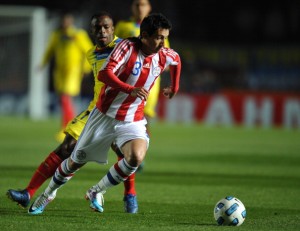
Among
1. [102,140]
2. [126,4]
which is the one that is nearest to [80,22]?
[126,4]

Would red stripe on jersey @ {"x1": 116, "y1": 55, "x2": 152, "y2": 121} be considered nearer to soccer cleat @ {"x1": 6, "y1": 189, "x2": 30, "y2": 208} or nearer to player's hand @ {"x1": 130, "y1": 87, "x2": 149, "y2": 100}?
player's hand @ {"x1": 130, "y1": 87, "x2": 149, "y2": 100}

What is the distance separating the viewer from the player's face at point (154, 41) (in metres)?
6.96

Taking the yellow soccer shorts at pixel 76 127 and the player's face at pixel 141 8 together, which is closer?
the yellow soccer shorts at pixel 76 127

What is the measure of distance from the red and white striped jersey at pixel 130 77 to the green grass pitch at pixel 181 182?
865mm

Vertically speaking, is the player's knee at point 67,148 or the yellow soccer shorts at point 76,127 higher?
the yellow soccer shorts at point 76,127

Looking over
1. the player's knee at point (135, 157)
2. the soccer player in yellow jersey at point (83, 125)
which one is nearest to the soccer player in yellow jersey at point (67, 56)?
the soccer player in yellow jersey at point (83, 125)

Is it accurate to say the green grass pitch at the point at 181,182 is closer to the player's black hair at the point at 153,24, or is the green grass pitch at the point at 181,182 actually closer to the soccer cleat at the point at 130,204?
the soccer cleat at the point at 130,204

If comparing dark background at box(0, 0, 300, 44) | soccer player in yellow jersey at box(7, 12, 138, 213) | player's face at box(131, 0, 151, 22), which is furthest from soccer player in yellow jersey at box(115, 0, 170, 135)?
dark background at box(0, 0, 300, 44)

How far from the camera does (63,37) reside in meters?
17.0

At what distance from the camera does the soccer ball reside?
6.70 meters

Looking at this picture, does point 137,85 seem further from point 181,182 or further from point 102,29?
point 181,182

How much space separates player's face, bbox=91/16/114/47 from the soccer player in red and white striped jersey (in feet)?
1.93

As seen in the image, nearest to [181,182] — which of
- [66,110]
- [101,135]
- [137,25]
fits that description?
[137,25]

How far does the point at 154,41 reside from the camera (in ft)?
22.9
